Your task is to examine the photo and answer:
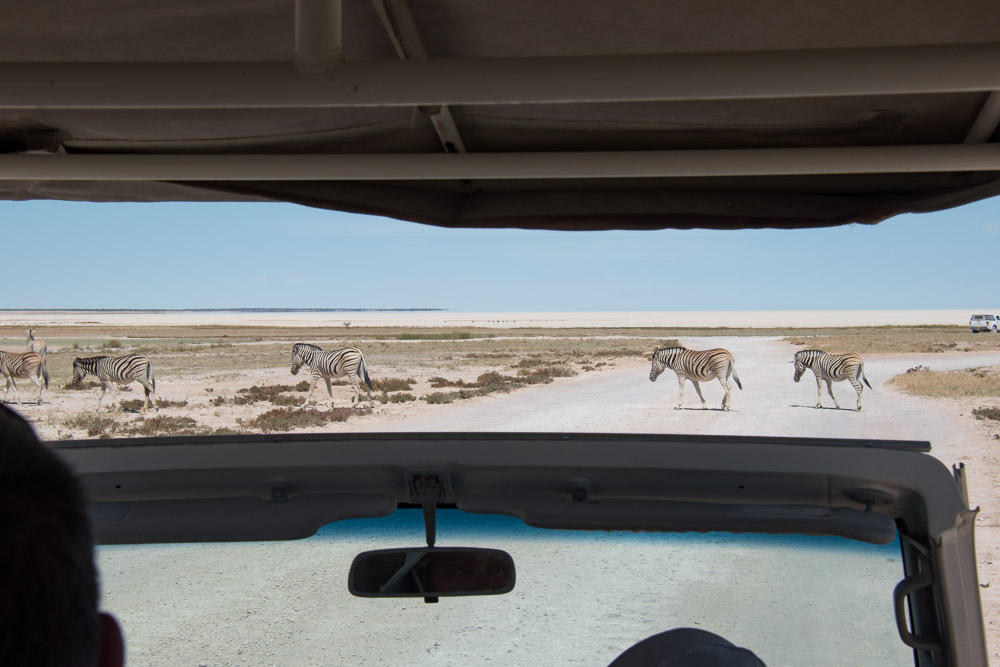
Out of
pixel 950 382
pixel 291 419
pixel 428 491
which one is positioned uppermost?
pixel 428 491

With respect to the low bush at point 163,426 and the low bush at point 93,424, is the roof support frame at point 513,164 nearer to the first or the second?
the low bush at point 163,426

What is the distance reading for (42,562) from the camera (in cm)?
45

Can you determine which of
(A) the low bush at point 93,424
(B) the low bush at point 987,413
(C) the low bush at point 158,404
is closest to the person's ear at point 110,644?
(B) the low bush at point 987,413

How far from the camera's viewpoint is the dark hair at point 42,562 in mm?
430

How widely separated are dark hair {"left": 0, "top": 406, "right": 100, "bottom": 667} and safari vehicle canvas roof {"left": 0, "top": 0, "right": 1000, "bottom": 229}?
1201 mm

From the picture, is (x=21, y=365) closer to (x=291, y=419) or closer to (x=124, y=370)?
(x=124, y=370)

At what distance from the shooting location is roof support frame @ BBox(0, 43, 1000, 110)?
1.56 m

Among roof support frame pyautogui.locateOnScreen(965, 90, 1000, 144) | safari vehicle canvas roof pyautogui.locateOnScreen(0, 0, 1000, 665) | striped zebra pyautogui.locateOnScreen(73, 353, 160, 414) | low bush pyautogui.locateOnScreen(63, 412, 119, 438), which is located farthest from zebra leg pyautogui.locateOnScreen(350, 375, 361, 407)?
roof support frame pyautogui.locateOnScreen(965, 90, 1000, 144)

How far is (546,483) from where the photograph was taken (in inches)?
69.9

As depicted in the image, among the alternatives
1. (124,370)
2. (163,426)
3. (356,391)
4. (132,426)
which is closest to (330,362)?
(356,391)

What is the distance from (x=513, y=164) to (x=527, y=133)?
225 millimetres

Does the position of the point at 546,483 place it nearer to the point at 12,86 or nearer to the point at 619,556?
the point at 619,556

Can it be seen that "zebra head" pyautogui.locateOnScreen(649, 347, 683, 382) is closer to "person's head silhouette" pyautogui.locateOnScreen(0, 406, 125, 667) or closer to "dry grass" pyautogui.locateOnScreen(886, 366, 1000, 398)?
"dry grass" pyautogui.locateOnScreen(886, 366, 1000, 398)

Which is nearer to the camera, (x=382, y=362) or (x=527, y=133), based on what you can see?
(x=527, y=133)
